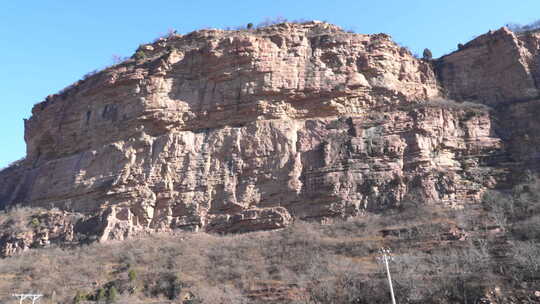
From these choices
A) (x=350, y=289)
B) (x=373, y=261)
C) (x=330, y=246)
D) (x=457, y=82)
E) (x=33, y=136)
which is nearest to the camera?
(x=350, y=289)

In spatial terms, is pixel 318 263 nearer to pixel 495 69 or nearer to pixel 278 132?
pixel 278 132

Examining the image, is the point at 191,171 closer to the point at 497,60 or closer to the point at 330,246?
the point at 330,246

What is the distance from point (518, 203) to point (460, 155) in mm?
3954

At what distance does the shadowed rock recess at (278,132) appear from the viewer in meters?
23.8

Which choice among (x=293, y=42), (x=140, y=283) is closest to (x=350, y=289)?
(x=140, y=283)

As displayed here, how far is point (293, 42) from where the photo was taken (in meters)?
29.2

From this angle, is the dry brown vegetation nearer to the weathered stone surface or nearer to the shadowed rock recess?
the shadowed rock recess

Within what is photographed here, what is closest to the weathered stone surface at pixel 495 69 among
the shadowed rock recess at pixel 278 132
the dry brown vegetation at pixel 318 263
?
the shadowed rock recess at pixel 278 132

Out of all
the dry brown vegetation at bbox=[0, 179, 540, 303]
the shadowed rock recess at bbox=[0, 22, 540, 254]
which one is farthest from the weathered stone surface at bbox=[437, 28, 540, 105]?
the dry brown vegetation at bbox=[0, 179, 540, 303]

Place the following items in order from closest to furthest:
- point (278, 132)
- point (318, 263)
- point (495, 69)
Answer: point (318, 263), point (278, 132), point (495, 69)

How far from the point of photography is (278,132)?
26203 millimetres

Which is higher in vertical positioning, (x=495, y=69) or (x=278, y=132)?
(x=495, y=69)

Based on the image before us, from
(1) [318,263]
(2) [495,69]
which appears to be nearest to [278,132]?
(1) [318,263]

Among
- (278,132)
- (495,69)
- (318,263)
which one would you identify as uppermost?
(495,69)
